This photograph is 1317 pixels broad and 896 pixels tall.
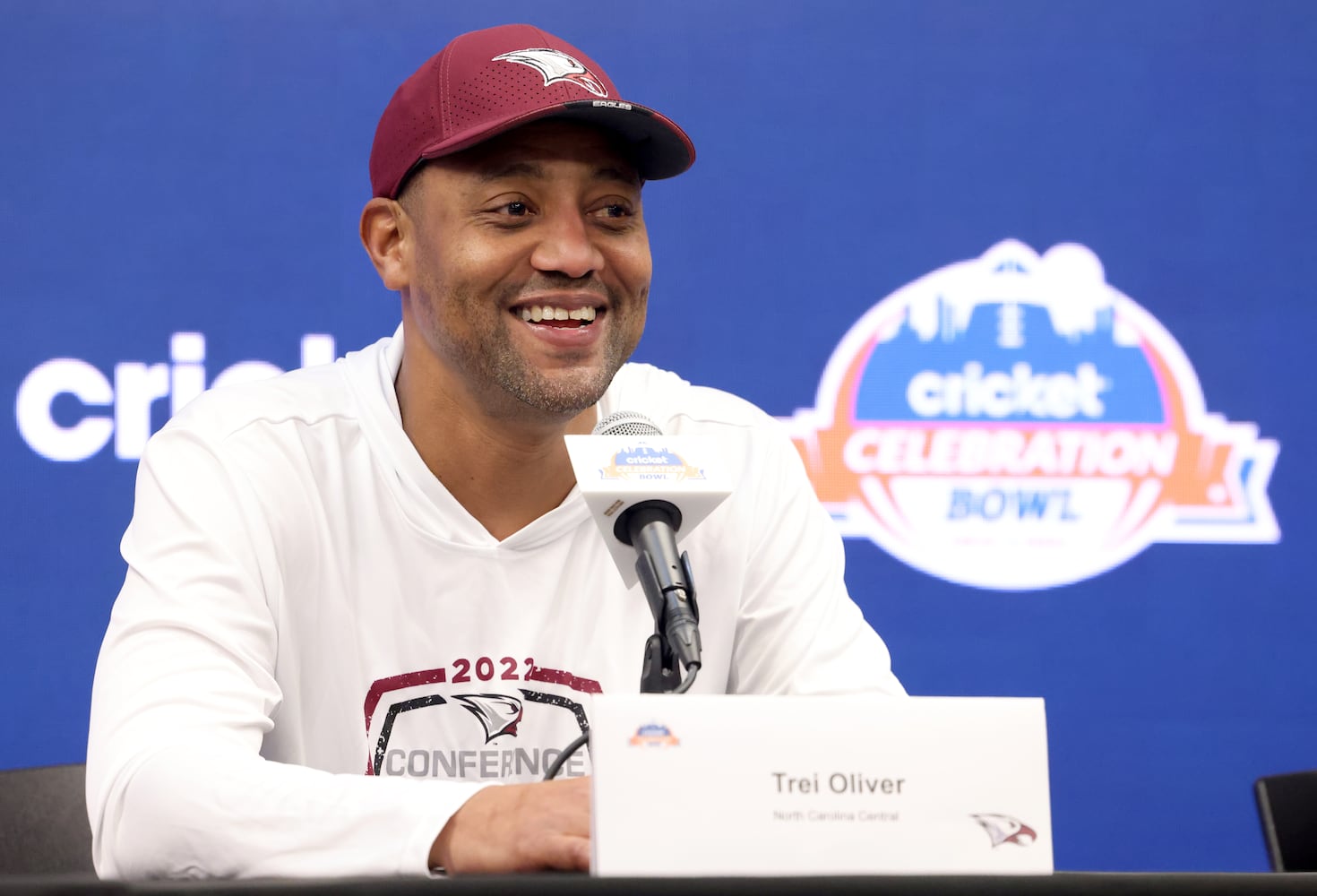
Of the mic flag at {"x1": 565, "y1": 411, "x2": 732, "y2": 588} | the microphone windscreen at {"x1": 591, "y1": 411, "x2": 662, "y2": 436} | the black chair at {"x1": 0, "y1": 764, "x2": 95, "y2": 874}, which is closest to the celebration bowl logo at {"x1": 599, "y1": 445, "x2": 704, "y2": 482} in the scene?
the mic flag at {"x1": 565, "y1": 411, "x2": 732, "y2": 588}

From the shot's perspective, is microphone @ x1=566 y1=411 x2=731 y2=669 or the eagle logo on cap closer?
microphone @ x1=566 y1=411 x2=731 y2=669

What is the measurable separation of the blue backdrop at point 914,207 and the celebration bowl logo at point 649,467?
1668mm

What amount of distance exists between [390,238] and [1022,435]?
5.10 feet

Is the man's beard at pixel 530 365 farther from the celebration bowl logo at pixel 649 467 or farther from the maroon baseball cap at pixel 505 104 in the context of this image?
the celebration bowl logo at pixel 649 467

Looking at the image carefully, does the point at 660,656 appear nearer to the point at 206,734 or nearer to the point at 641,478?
the point at 641,478

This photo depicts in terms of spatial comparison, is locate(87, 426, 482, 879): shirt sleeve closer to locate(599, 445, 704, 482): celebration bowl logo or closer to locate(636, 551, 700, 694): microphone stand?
locate(636, 551, 700, 694): microphone stand

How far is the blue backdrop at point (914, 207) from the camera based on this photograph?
2756 millimetres

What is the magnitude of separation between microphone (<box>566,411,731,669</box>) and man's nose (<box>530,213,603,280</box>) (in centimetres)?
45

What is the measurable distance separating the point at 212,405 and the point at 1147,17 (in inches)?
89.4

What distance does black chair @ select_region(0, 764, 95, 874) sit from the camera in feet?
6.38

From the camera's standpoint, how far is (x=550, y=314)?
1671 millimetres

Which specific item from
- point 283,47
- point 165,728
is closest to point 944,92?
point 283,47

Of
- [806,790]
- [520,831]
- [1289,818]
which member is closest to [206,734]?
[520,831]

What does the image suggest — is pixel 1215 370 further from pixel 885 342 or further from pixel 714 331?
pixel 714 331
